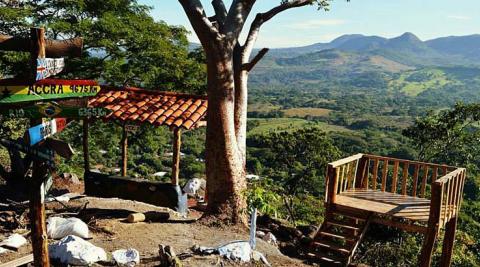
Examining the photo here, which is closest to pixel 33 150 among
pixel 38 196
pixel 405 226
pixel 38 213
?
pixel 38 196

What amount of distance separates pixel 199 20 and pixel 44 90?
4.53 m

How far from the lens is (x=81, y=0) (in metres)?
14.8

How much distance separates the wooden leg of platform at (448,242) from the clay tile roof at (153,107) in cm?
583

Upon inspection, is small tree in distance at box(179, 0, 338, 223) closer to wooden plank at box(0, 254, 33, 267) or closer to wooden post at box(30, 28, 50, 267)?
wooden plank at box(0, 254, 33, 267)

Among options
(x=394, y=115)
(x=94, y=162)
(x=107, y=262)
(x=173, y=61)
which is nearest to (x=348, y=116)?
(x=394, y=115)

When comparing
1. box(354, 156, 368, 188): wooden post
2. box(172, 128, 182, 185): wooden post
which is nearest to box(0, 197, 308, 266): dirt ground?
box(172, 128, 182, 185): wooden post

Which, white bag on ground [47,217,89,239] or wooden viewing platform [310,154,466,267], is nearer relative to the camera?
white bag on ground [47,217,89,239]

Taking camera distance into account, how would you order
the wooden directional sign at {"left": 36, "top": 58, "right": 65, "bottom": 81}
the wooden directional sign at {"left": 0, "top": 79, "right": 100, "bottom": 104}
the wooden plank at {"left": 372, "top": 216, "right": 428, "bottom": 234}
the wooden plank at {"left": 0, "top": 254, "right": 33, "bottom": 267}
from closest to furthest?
the wooden directional sign at {"left": 0, "top": 79, "right": 100, "bottom": 104} < the wooden directional sign at {"left": 36, "top": 58, "right": 65, "bottom": 81} < the wooden plank at {"left": 0, "top": 254, "right": 33, "bottom": 267} < the wooden plank at {"left": 372, "top": 216, "right": 428, "bottom": 234}

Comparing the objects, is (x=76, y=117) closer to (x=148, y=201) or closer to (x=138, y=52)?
(x=148, y=201)

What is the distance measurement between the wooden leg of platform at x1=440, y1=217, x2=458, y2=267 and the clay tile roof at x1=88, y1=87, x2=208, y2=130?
19.1 feet

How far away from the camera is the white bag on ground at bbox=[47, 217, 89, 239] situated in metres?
7.43

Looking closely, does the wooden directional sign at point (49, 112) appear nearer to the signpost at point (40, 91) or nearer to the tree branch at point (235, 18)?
the signpost at point (40, 91)

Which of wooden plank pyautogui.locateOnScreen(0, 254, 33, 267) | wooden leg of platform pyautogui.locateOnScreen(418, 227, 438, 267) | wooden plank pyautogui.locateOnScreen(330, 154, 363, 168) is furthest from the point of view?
wooden plank pyautogui.locateOnScreen(330, 154, 363, 168)

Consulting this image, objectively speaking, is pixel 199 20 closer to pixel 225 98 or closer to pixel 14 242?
pixel 225 98
